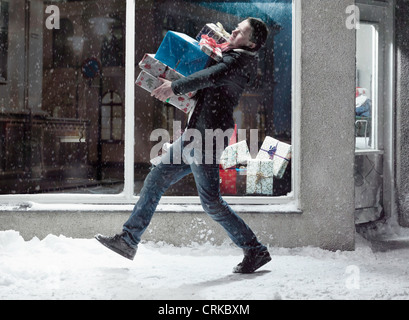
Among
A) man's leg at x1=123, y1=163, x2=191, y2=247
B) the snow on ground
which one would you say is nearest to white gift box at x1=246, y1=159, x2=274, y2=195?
the snow on ground

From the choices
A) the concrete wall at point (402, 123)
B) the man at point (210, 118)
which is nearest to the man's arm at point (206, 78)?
the man at point (210, 118)

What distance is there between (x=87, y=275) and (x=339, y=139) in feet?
8.99

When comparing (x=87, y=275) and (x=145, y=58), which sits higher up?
(x=145, y=58)

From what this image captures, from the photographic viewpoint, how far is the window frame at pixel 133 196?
5133mm

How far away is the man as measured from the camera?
374 cm

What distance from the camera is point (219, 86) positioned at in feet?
→ 12.5

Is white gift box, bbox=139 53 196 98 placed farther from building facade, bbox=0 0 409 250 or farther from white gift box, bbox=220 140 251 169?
white gift box, bbox=220 140 251 169

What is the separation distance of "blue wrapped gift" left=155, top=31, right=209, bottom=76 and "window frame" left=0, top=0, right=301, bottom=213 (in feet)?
4.89

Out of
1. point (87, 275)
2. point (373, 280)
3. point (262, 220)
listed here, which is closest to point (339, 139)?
point (262, 220)

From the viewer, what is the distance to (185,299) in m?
3.49

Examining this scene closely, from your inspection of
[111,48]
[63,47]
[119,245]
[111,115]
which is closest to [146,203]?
[119,245]

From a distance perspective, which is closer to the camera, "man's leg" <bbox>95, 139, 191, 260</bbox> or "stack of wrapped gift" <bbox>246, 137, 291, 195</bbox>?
"man's leg" <bbox>95, 139, 191, 260</bbox>

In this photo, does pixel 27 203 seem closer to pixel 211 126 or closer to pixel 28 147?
pixel 211 126

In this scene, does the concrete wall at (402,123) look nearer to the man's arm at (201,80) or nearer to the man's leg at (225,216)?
the man's leg at (225,216)
